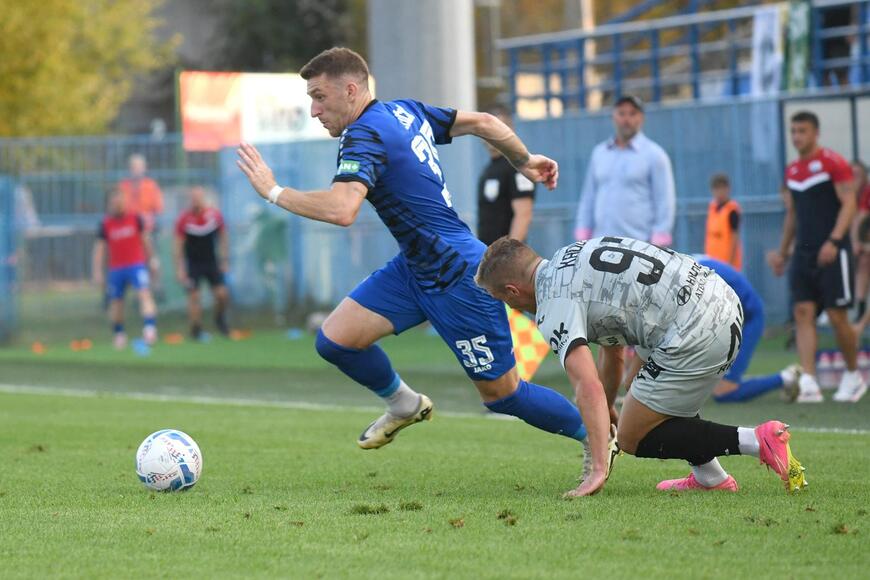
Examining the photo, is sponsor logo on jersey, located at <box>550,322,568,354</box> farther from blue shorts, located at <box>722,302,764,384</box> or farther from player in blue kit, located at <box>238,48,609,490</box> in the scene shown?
blue shorts, located at <box>722,302,764,384</box>

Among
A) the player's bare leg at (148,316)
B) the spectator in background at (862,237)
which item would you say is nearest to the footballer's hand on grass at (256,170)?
the spectator in background at (862,237)

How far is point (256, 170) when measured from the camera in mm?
7371

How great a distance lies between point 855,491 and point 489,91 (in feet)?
124

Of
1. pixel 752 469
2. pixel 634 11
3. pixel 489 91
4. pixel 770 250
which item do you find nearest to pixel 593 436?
pixel 752 469

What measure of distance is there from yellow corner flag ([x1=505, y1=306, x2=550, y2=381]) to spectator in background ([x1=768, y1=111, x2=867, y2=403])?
2.20 meters

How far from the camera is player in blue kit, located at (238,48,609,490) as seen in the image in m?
7.75

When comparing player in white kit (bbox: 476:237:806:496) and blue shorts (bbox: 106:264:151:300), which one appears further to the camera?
blue shorts (bbox: 106:264:151:300)

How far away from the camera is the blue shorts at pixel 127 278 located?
20609 mm

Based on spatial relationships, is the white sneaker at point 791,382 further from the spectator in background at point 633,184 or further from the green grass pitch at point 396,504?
the spectator in background at point 633,184

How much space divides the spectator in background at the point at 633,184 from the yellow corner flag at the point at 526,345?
1.14 m

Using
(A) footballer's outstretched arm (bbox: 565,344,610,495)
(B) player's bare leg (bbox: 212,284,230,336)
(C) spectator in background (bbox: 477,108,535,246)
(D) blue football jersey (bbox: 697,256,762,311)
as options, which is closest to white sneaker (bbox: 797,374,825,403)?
(D) blue football jersey (bbox: 697,256,762,311)

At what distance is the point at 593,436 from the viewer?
6.81 meters

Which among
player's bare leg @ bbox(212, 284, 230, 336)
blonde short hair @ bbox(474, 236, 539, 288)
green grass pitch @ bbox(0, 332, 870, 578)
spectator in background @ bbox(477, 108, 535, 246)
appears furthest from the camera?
player's bare leg @ bbox(212, 284, 230, 336)

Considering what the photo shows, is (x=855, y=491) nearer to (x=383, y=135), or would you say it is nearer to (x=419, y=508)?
(x=419, y=508)
